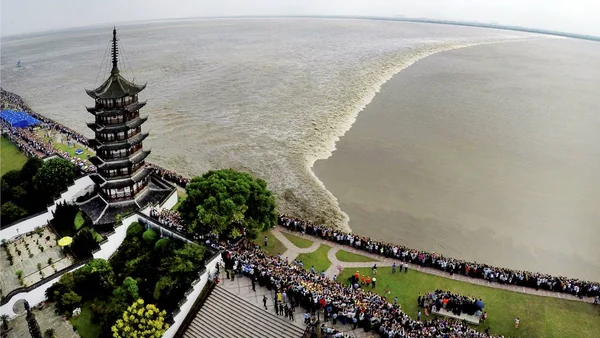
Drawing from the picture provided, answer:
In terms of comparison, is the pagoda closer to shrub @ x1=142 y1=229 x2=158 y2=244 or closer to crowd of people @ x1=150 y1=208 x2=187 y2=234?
crowd of people @ x1=150 y1=208 x2=187 y2=234

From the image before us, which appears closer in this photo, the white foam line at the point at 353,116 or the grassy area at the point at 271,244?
the grassy area at the point at 271,244

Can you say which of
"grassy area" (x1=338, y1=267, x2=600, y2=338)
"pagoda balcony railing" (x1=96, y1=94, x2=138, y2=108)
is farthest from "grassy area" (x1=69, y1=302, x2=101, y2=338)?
"grassy area" (x1=338, y1=267, x2=600, y2=338)

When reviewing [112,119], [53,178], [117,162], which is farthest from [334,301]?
[53,178]

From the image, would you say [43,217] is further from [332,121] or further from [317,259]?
[332,121]

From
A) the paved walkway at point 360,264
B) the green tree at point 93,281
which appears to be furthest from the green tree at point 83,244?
the paved walkway at point 360,264

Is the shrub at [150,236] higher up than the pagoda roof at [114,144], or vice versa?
the pagoda roof at [114,144]

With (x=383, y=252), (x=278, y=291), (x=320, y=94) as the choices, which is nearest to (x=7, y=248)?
(x=278, y=291)

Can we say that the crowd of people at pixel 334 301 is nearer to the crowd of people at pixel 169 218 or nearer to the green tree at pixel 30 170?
the crowd of people at pixel 169 218

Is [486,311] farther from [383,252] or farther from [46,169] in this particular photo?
[46,169]
